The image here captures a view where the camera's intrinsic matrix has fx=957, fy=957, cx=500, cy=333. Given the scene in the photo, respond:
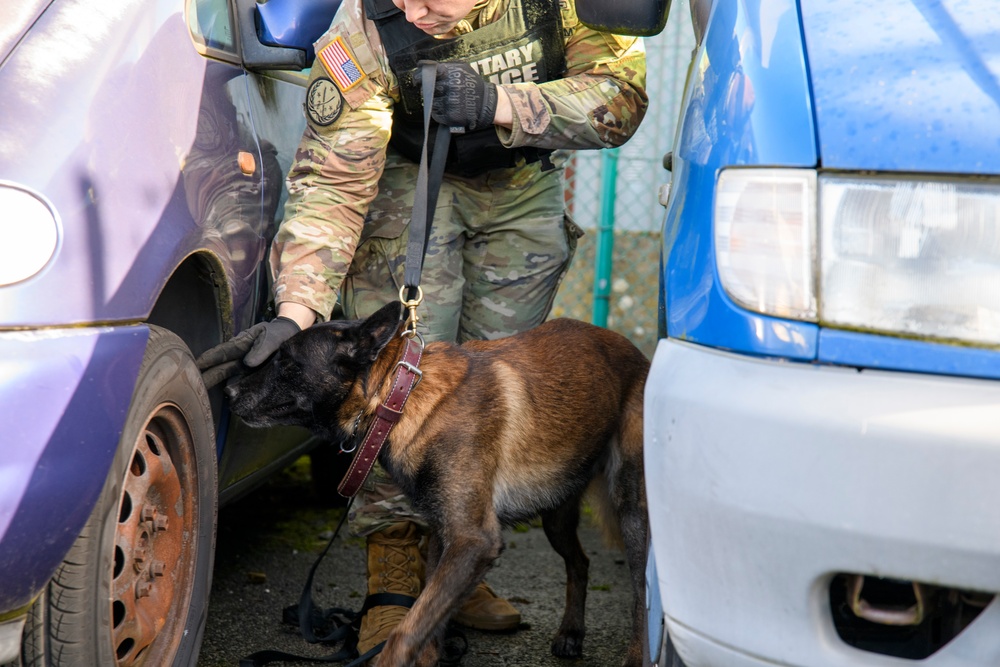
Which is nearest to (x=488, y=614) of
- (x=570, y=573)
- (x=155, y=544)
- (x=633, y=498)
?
(x=570, y=573)

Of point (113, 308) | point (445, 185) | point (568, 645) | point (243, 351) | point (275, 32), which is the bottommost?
point (568, 645)

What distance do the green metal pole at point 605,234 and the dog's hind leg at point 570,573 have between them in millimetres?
3703

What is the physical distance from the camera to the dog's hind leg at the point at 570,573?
3.18m

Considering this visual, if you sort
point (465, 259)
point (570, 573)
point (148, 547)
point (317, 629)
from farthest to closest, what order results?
point (465, 259)
point (570, 573)
point (317, 629)
point (148, 547)

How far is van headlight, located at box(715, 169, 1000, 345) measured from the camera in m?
1.46

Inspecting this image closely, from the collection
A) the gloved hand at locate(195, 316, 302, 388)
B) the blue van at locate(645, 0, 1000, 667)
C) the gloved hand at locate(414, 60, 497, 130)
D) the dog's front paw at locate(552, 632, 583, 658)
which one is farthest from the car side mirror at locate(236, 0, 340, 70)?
the dog's front paw at locate(552, 632, 583, 658)

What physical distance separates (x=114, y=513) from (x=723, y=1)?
1.65 m

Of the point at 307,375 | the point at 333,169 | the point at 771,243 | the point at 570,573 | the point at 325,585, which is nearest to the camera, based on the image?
the point at 771,243

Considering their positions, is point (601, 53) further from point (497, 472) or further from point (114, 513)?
point (114, 513)

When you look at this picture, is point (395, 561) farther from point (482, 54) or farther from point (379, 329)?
point (482, 54)

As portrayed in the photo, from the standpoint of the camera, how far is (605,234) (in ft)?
23.1

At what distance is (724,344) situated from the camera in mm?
1601

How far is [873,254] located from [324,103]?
6.50 feet

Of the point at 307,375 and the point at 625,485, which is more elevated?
the point at 307,375
